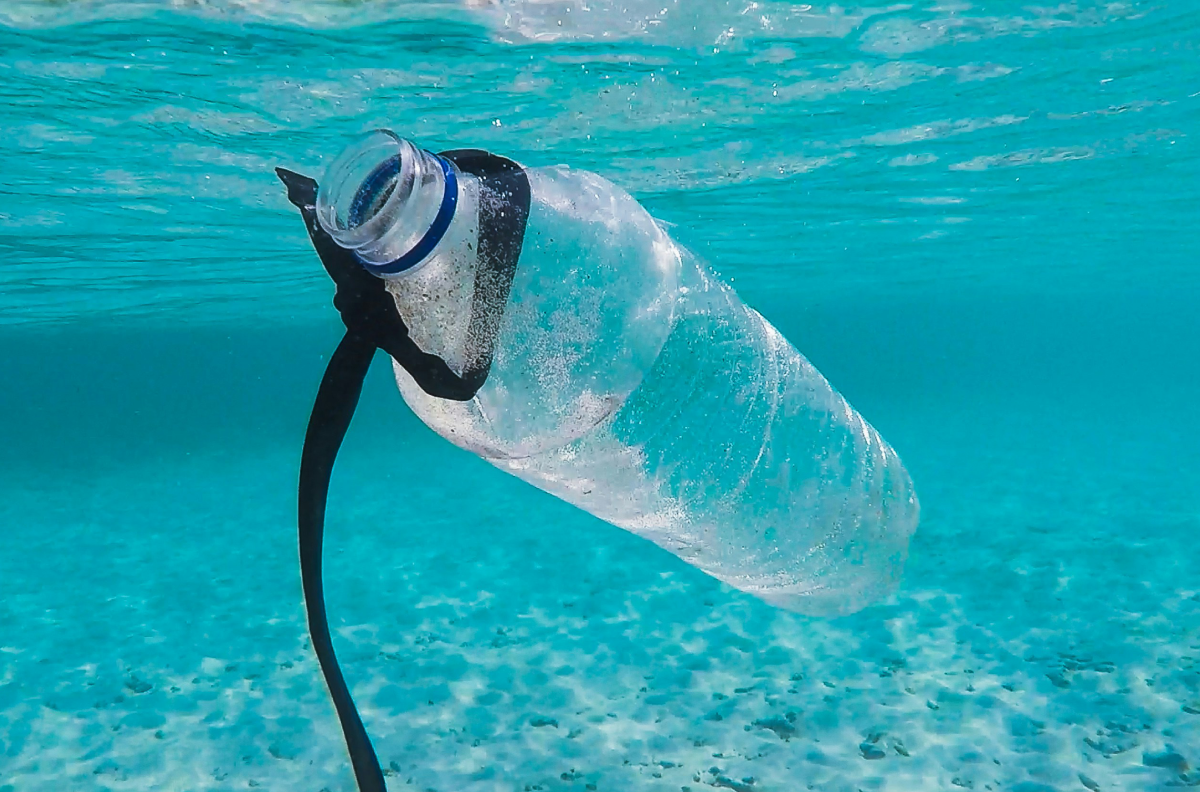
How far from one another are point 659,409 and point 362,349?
164 cm

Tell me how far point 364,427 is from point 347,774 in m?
33.7

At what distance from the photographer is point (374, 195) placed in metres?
1.74

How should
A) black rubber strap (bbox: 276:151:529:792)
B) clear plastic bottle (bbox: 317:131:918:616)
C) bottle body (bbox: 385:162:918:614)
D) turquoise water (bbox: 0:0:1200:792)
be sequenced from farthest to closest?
turquoise water (bbox: 0:0:1200:792) → bottle body (bbox: 385:162:918:614) → clear plastic bottle (bbox: 317:131:918:616) → black rubber strap (bbox: 276:151:529:792)

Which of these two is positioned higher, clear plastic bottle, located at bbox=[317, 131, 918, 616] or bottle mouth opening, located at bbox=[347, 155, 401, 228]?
bottle mouth opening, located at bbox=[347, 155, 401, 228]

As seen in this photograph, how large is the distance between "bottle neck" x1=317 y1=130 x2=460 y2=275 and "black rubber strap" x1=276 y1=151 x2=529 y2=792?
0.06m

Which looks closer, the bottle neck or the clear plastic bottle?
the bottle neck

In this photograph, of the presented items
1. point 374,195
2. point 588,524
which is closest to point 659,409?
point 374,195

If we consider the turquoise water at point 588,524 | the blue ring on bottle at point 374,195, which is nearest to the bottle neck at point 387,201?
the blue ring on bottle at point 374,195

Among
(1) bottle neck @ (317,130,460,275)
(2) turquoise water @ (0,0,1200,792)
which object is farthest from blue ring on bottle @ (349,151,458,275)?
(2) turquoise water @ (0,0,1200,792)

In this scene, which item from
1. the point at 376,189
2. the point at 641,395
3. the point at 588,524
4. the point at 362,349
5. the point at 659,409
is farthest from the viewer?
the point at 588,524

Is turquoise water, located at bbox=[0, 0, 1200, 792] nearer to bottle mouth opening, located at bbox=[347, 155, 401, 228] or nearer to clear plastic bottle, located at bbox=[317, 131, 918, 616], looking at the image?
clear plastic bottle, located at bbox=[317, 131, 918, 616]

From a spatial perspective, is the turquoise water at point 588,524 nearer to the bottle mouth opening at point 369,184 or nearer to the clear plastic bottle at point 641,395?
the clear plastic bottle at point 641,395

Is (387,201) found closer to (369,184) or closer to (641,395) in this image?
(369,184)

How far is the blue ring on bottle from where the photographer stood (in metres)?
1.68
